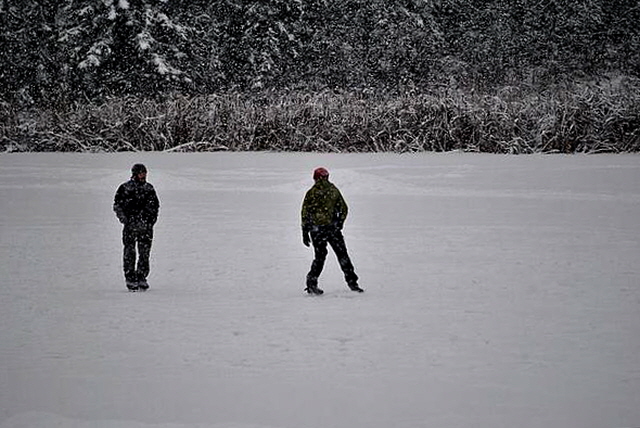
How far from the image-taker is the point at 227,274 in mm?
10242

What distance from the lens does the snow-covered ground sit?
19.0 ft

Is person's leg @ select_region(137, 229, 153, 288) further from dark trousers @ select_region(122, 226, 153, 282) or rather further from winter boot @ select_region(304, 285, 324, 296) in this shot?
winter boot @ select_region(304, 285, 324, 296)

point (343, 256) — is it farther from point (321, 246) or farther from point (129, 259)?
point (129, 259)

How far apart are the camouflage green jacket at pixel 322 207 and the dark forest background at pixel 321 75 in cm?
1607

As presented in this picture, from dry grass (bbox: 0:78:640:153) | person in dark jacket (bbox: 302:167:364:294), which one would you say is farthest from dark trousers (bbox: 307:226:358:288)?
dry grass (bbox: 0:78:640:153)

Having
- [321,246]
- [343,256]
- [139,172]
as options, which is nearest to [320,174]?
[321,246]

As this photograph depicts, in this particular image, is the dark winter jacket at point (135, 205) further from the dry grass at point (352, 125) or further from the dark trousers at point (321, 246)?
the dry grass at point (352, 125)

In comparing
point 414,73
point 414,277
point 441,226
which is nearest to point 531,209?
point 441,226

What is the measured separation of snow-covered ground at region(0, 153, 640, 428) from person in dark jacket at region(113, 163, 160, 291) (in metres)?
0.24

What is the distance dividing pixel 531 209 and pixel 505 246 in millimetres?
3853

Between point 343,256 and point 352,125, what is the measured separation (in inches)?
659

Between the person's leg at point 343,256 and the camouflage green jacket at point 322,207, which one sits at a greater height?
the camouflage green jacket at point 322,207

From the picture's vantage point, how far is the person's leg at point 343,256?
9141mm

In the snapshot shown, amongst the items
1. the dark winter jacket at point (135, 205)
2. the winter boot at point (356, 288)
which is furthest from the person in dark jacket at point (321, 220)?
the dark winter jacket at point (135, 205)
